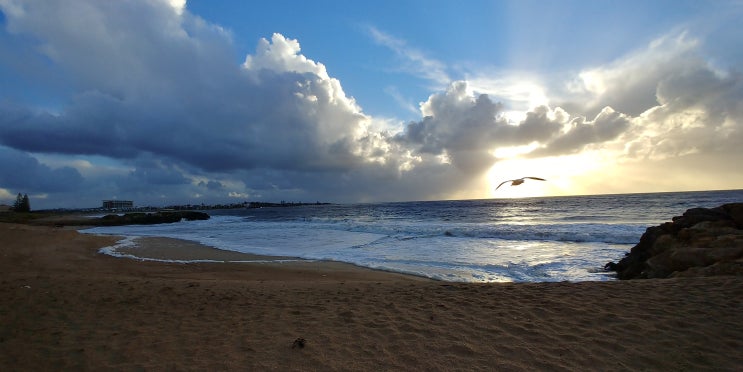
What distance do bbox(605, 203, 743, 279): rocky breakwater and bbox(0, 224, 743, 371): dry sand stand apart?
1.55m

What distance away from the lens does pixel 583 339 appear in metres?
4.55

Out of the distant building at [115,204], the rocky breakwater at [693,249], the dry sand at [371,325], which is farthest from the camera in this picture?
the distant building at [115,204]

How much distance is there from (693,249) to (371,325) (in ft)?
31.4

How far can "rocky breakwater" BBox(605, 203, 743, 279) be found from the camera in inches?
333

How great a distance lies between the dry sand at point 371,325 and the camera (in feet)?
13.1

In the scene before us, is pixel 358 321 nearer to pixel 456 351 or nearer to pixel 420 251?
pixel 456 351

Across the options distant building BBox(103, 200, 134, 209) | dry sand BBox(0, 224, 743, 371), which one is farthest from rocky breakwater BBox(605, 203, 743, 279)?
distant building BBox(103, 200, 134, 209)

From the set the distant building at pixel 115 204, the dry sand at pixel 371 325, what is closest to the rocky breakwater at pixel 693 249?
the dry sand at pixel 371 325

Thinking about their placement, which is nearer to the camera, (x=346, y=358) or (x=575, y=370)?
(x=575, y=370)

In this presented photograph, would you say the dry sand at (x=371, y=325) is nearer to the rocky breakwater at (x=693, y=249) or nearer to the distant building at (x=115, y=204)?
the rocky breakwater at (x=693, y=249)

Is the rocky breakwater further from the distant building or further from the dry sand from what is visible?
the distant building

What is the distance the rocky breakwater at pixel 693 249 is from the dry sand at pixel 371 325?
1549 millimetres

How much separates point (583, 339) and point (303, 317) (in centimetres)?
404

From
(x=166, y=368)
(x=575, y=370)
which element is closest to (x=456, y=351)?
(x=575, y=370)
